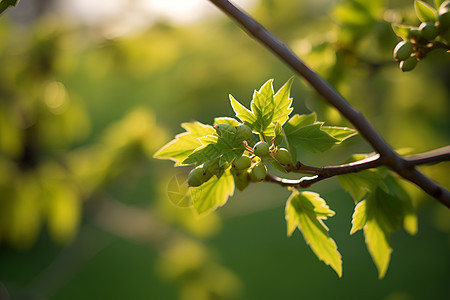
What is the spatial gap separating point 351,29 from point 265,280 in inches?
117

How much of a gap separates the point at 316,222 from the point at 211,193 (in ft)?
0.44

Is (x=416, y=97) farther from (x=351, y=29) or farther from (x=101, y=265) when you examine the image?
(x=101, y=265)

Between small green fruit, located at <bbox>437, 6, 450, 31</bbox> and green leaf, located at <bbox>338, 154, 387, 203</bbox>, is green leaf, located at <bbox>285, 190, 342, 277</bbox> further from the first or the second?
small green fruit, located at <bbox>437, 6, 450, 31</bbox>

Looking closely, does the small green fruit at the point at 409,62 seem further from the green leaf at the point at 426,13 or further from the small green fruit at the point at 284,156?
the small green fruit at the point at 284,156

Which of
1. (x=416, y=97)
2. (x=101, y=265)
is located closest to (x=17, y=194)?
(x=416, y=97)

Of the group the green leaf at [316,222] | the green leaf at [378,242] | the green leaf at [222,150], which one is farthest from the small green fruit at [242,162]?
the green leaf at [378,242]

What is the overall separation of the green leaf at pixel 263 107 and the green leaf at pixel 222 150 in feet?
0.15

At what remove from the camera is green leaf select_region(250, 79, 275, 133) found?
1.43ft

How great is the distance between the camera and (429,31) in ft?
1.48

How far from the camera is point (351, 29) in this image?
76 centimetres

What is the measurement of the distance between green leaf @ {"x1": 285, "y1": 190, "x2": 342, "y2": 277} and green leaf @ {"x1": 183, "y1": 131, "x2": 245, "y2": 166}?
121 mm

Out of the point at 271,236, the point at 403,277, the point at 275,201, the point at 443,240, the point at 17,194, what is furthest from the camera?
the point at 271,236

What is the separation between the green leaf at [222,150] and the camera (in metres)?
0.41

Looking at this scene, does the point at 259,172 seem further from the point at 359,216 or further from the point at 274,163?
the point at 359,216
